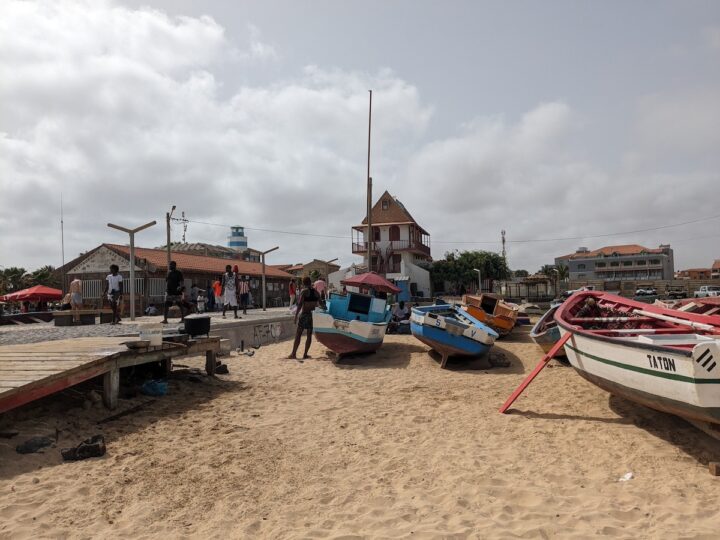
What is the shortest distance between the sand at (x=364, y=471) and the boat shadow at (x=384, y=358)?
3275mm

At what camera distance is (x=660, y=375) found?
5.06 m

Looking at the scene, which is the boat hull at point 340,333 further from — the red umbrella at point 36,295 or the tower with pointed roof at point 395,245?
the tower with pointed roof at point 395,245

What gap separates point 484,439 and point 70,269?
28.4 meters

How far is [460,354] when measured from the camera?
35.9 feet

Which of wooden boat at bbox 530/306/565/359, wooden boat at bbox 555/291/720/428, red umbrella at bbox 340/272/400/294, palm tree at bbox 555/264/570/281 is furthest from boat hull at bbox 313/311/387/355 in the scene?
palm tree at bbox 555/264/570/281

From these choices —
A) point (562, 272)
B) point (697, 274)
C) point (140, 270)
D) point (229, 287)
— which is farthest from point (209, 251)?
point (697, 274)

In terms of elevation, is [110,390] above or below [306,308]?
below

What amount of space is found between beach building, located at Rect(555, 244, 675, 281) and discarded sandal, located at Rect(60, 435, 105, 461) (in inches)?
3145

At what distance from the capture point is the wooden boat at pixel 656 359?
4562 millimetres

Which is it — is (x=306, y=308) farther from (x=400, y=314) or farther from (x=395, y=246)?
(x=395, y=246)

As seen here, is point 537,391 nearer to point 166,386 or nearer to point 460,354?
point 460,354

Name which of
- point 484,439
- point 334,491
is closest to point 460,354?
point 484,439

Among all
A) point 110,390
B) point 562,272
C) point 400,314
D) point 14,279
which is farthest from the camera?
point 562,272

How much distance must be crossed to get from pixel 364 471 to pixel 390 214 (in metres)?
42.5
